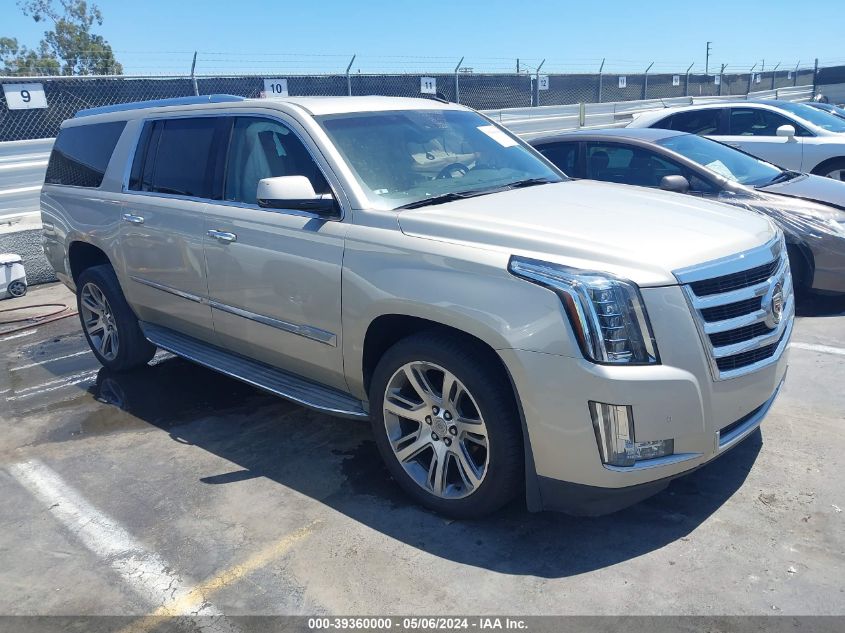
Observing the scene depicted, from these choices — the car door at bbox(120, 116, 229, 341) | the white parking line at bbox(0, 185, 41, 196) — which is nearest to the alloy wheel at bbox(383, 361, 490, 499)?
the car door at bbox(120, 116, 229, 341)

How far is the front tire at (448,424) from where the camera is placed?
315 centimetres

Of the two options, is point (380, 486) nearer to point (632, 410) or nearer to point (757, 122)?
point (632, 410)

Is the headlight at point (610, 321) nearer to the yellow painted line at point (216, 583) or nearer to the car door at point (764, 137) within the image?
the yellow painted line at point (216, 583)

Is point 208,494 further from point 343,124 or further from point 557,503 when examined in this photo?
point 343,124

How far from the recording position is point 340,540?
3.37 metres

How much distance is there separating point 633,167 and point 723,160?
3.19 ft

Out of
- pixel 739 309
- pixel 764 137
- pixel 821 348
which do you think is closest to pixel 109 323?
pixel 739 309

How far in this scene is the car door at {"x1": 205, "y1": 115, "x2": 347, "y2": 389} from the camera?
3789 millimetres

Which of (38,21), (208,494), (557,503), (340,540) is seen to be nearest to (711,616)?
(557,503)

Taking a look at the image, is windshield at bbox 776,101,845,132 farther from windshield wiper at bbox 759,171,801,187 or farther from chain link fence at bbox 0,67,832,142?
chain link fence at bbox 0,67,832,142

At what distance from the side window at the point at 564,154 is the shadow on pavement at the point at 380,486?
12.3ft

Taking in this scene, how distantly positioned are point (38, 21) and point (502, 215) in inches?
2185

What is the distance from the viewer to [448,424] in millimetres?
3391

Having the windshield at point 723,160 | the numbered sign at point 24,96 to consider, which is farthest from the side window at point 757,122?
the numbered sign at point 24,96
